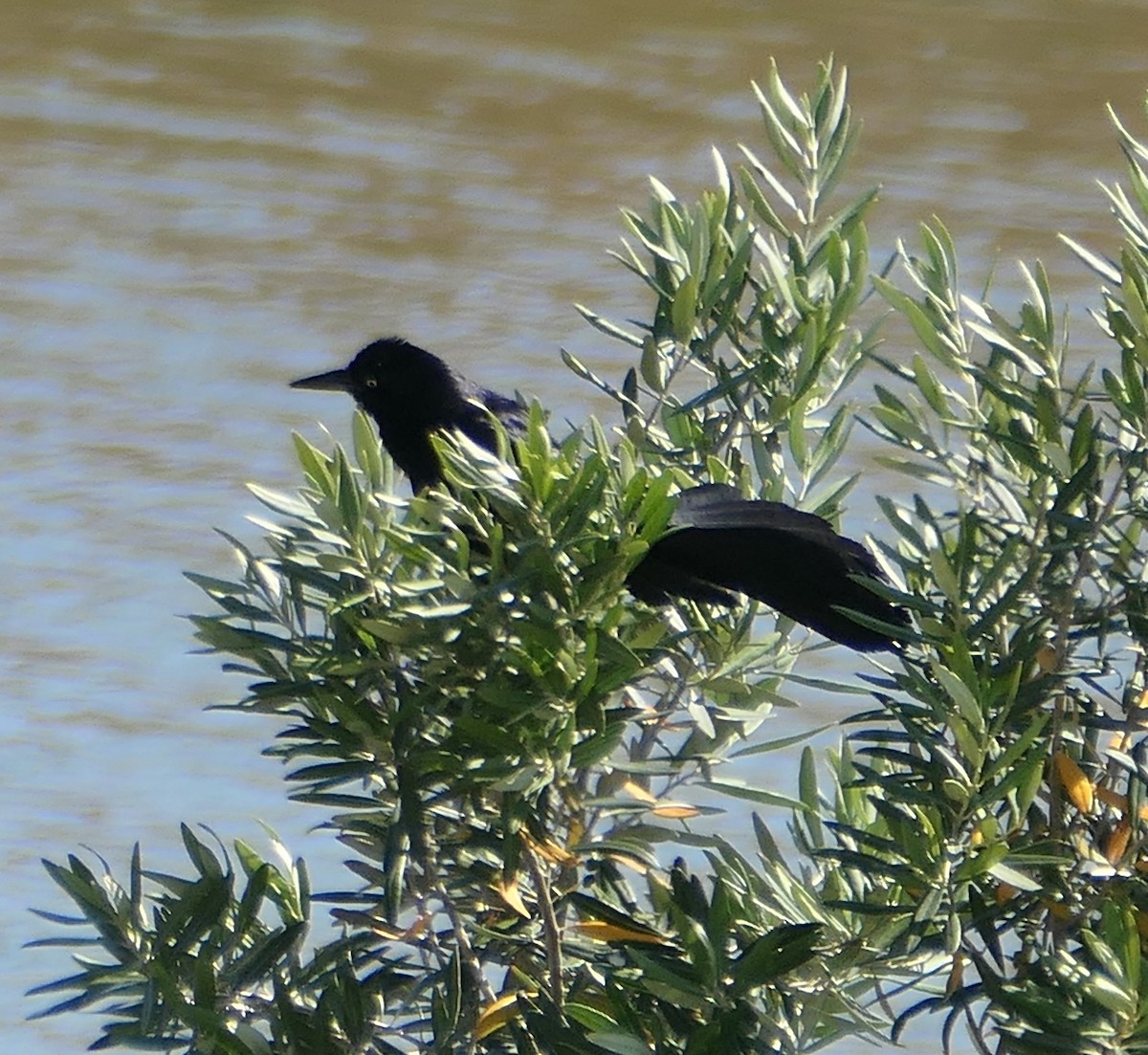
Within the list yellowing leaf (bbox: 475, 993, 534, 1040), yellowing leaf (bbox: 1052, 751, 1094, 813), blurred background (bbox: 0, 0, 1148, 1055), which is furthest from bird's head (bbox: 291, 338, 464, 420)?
yellowing leaf (bbox: 1052, 751, 1094, 813)

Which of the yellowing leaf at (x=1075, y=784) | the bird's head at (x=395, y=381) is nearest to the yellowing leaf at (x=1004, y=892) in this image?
the yellowing leaf at (x=1075, y=784)

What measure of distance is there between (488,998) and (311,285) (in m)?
5.67

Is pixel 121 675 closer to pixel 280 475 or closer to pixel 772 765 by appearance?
pixel 280 475

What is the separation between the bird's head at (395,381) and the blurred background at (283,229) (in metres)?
0.88

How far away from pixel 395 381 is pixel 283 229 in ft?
15.7

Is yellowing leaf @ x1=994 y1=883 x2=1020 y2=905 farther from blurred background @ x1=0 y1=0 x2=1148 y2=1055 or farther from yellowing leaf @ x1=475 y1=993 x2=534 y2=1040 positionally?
blurred background @ x1=0 y1=0 x2=1148 y2=1055

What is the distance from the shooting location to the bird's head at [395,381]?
3.77 m

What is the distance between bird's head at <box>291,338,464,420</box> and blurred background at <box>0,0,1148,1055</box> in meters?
0.88

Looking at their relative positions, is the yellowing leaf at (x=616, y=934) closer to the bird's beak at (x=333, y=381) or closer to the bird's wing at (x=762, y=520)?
the bird's wing at (x=762, y=520)

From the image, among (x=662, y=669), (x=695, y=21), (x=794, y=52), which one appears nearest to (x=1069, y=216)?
(x=794, y=52)

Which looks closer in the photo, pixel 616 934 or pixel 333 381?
pixel 616 934

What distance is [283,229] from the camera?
8453mm

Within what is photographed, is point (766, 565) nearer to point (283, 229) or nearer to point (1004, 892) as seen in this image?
point (1004, 892)

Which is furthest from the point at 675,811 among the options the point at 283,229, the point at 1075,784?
the point at 283,229
